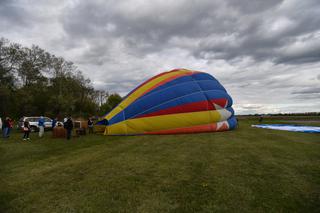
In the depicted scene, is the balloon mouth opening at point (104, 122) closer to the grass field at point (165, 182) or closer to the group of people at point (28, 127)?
the group of people at point (28, 127)

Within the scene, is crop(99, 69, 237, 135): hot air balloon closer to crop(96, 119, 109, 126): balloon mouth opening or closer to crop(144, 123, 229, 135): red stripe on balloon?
crop(144, 123, 229, 135): red stripe on balloon

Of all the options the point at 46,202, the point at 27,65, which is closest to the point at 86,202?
the point at 46,202

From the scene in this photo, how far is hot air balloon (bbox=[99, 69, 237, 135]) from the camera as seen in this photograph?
11.3 m

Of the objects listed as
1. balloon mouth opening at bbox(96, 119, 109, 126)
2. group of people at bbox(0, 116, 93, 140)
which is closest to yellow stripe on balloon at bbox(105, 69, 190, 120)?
balloon mouth opening at bbox(96, 119, 109, 126)

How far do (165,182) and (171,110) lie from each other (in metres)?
7.36

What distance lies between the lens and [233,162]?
540 cm

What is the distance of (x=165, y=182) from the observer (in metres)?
4.10

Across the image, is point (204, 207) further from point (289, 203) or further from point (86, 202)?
point (86, 202)

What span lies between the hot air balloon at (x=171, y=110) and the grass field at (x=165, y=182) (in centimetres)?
475

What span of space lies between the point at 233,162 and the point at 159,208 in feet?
10.3

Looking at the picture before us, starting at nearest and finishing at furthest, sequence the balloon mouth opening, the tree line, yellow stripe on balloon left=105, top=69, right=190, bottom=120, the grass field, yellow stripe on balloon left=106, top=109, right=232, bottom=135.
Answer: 1. the grass field
2. yellow stripe on balloon left=106, top=109, right=232, bottom=135
3. yellow stripe on balloon left=105, top=69, right=190, bottom=120
4. the balloon mouth opening
5. the tree line

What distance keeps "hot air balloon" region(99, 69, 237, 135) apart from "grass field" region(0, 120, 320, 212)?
475cm

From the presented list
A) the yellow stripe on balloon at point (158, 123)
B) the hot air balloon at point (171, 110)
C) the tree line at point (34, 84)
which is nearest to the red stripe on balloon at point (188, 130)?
the hot air balloon at point (171, 110)

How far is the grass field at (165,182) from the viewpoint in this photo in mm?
3180
